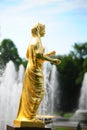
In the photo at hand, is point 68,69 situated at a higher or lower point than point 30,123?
higher

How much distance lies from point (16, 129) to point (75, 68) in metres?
29.3

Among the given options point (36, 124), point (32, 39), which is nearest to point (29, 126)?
point (36, 124)

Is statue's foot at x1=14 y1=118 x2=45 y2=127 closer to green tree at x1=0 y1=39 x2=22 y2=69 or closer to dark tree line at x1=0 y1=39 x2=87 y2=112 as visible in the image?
dark tree line at x1=0 y1=39 x2=87 y2=112

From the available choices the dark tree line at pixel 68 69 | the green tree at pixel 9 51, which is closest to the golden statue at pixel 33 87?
the dark tree line at pixel 68 69

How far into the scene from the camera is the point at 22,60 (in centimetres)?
3684

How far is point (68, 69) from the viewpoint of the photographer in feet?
124

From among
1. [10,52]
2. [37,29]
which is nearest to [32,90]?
[37,29]

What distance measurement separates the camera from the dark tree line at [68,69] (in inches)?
1410

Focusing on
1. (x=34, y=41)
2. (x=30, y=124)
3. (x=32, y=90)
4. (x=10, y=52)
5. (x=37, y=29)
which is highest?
(x=10, y=52)

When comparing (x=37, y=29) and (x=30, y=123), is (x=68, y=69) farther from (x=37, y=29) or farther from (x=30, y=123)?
(x=30, y=123)

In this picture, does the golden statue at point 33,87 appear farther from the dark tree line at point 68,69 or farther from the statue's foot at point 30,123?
the dark tree line at point 68,69

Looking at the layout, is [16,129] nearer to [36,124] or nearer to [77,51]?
[36,124]

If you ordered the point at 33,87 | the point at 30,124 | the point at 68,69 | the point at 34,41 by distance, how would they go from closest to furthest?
the point at 30,124
the point at 33,87
the point at 34,41
the point at 68,69

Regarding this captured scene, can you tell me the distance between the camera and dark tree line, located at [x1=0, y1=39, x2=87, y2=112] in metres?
35.8
